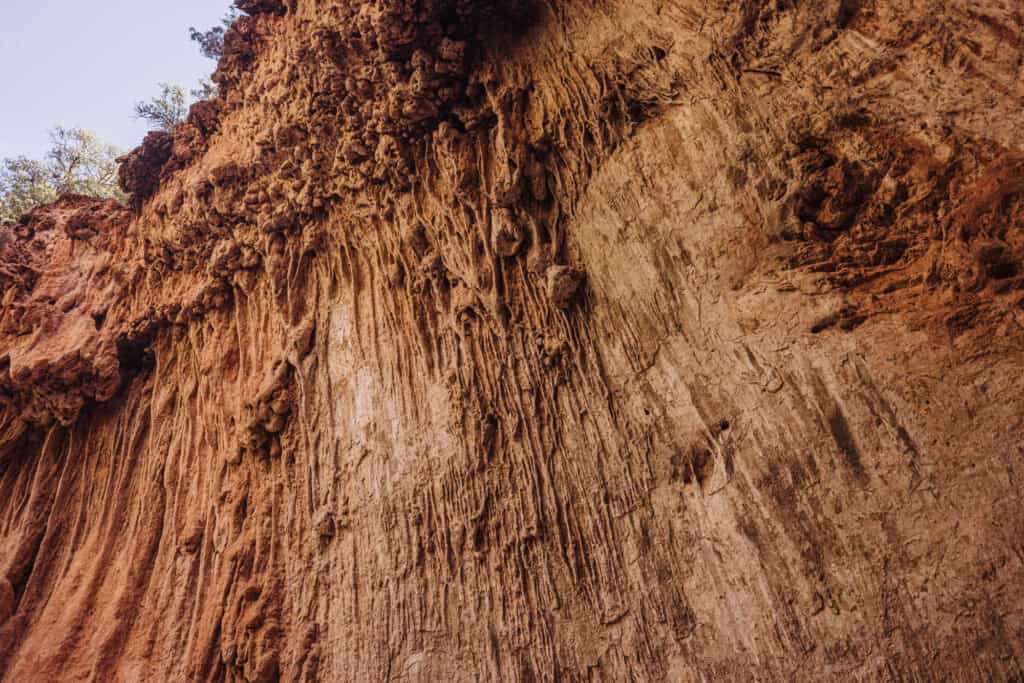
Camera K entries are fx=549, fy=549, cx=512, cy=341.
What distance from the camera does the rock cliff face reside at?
292 centimetres

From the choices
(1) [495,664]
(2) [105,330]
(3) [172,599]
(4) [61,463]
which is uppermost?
(2) [105,330]

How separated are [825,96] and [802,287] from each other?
3.87 feet

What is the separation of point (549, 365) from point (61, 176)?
1324 cm

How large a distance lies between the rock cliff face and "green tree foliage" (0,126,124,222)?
19.1ft

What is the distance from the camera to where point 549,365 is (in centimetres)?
449

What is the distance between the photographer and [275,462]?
5.59m

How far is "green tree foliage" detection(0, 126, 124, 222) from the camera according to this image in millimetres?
11422

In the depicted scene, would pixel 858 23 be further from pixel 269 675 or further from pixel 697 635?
pixel 269 675

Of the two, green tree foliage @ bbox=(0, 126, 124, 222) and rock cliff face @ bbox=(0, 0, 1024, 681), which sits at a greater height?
green tree foliage @ bbox=(0, 126, 124, 222)

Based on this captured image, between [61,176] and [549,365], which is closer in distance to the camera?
[549,365]

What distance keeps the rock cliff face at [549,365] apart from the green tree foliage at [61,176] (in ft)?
19.1

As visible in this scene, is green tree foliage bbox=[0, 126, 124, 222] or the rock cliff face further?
green tree foliage bbox=[0, 126, 124, 222]

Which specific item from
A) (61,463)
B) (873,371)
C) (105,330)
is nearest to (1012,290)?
(873,371)

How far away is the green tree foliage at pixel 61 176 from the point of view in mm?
11422
